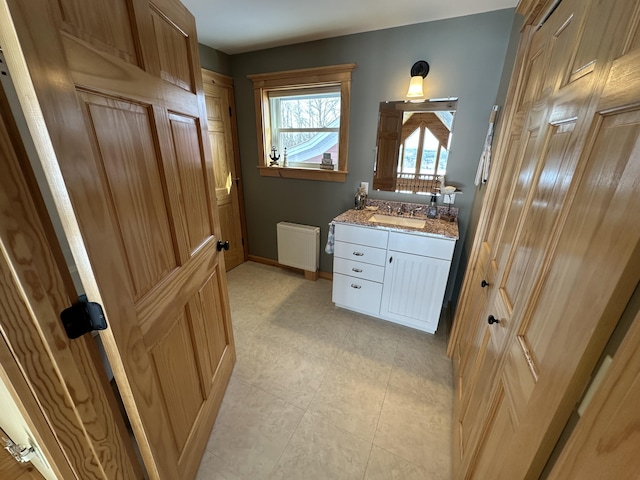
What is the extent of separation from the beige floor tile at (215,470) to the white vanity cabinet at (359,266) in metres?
1.39

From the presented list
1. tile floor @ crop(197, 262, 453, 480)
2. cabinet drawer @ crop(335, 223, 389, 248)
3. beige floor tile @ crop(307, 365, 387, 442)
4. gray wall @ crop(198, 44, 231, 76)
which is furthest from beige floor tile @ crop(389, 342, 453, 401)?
gray wall @ crop(198, 44, 231, 76)

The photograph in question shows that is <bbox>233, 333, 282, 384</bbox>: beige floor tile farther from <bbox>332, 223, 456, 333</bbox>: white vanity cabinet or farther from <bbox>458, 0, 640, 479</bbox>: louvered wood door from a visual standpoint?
<bbox>458, 0, 640, 479</bbox>: louvered wood door

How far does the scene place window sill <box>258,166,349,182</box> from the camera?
8.31 feet

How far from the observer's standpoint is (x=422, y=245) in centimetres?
186

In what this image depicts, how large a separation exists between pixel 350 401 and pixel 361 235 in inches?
45.4

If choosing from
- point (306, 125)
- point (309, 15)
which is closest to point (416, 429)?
point (306, 125)

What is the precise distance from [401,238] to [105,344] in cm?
174

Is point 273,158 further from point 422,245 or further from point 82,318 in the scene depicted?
point 82,318

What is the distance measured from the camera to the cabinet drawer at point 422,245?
1.80m

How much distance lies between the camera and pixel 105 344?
675mm

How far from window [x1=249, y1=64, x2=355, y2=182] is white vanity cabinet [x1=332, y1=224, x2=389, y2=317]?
2.47 ft

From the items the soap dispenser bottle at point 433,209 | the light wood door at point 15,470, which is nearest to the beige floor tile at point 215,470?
the light wood door at point 15,470

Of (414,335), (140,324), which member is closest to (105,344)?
(140,324)

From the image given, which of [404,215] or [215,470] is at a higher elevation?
[404,215]
